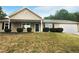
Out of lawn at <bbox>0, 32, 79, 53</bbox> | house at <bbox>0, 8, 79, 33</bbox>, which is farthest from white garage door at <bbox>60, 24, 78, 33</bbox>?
lawn at <bbox>0, 32, 79, 53</bbox>

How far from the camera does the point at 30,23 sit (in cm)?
611

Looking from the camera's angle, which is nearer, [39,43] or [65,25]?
[39,43]

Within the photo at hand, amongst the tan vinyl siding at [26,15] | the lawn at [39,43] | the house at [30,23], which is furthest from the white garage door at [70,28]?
the tan vinyl siding at [26,15]

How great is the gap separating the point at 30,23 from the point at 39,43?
2.43 ft

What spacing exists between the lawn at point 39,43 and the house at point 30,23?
22 centimetres

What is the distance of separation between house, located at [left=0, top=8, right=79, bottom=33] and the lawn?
Result: 0.22m

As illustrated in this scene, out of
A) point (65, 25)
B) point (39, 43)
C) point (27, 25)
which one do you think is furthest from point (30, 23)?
point (65, 25)

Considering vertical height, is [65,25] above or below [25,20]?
below

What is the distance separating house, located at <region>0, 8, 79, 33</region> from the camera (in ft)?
19.7

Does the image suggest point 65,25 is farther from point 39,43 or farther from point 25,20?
point 25,20

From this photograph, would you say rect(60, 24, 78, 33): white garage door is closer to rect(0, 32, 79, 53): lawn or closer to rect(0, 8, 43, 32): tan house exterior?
rect(0, 32, 79, 53): lawn

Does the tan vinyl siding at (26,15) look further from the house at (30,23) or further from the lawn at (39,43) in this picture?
the lawn at (39,43)
